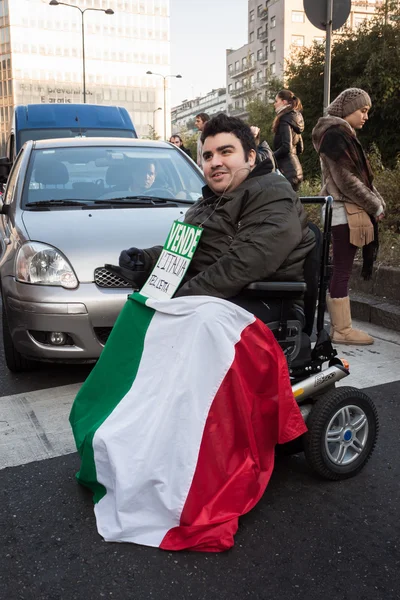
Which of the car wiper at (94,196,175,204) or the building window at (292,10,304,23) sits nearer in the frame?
the car wiper at (94,196,175,204)

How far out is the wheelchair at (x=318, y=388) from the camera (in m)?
2.76

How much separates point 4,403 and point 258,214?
214 centimetres

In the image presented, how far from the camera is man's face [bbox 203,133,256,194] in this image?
2.93 m

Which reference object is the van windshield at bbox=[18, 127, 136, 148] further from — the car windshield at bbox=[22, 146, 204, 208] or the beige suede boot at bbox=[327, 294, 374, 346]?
the beige suede boot at bbox=[327, 294, 374, 346]

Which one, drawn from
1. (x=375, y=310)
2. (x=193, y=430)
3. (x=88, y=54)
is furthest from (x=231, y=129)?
(x=88, y=54)

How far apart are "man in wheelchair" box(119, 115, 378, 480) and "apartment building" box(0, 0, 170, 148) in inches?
3838

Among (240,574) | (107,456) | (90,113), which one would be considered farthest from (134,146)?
(90,113)

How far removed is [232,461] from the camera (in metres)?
2.43

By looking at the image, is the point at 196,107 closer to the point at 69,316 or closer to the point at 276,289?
the point at 69,316

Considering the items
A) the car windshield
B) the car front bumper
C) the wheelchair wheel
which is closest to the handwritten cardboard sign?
the wheelchair wheel

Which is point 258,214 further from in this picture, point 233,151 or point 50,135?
point 50,135

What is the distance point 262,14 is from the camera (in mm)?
83312

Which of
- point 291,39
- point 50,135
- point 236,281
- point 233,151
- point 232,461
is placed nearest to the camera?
point 232,461

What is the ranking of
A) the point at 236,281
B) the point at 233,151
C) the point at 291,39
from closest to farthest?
the point at 236,281 → the point at 233,151 → the point at 291,39
